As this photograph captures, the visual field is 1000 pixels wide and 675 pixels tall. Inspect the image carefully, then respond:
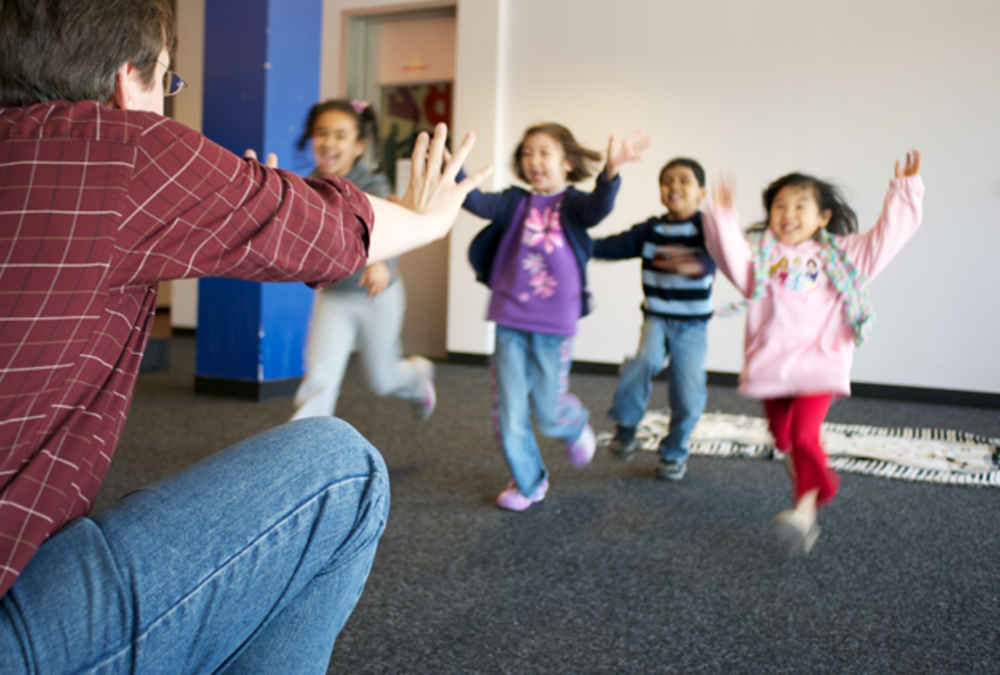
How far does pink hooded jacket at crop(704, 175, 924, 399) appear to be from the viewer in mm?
2217

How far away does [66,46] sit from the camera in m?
0.78

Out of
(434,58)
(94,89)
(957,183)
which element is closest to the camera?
(94,89)

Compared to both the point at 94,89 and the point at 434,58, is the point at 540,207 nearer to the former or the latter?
the point at 94,89

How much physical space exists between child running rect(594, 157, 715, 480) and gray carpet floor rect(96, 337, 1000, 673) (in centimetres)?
20

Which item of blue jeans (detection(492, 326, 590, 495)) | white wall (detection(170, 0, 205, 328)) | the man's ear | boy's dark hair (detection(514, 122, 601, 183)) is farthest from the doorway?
the man's ear

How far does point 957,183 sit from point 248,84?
3994 millimetres

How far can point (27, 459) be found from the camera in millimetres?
674

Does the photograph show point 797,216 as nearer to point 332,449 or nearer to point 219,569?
point 332,449

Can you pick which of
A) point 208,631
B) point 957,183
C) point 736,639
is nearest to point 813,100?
point 957,183

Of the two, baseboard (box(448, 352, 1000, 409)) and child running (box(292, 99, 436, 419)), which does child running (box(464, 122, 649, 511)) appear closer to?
child running (box(292, 99, 436, 419))

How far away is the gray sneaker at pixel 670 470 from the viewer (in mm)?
2750

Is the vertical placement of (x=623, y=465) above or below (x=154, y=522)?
below

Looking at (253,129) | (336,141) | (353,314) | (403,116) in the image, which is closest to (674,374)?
(353,314)

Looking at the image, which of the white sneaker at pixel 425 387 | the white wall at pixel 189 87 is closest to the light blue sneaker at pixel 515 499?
the white sneaker at pixel 425 387
